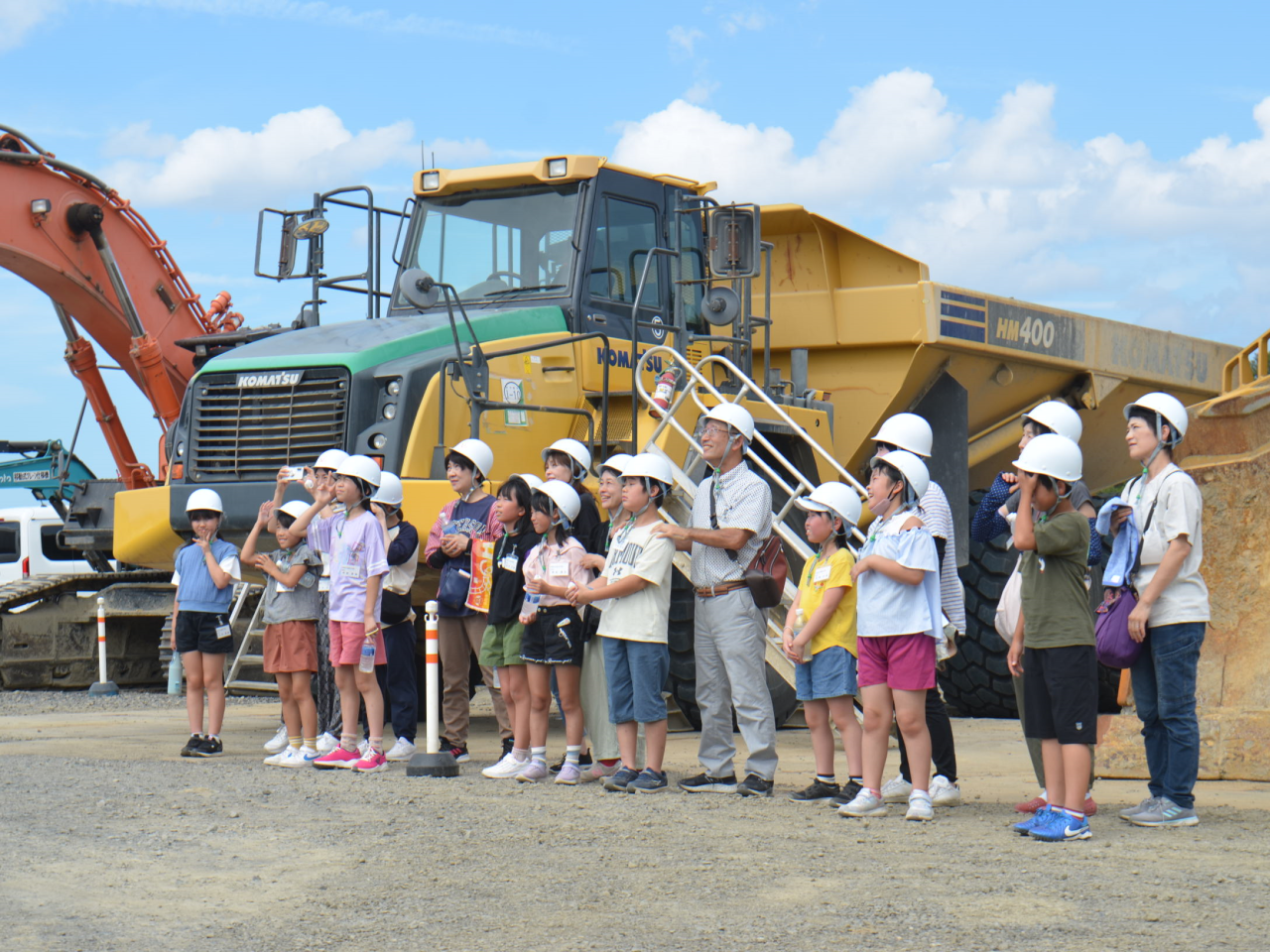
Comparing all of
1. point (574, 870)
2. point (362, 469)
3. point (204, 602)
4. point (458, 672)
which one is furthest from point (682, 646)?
point (574, 870)

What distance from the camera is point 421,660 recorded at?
1141cm

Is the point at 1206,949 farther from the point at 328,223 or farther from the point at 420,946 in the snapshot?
the point at 328,223

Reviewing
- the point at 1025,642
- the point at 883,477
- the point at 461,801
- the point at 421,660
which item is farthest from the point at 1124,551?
the point at 421,660

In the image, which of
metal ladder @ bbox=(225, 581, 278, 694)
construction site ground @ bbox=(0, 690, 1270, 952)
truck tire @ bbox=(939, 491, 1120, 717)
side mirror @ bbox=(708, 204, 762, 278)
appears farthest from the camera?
truck tire @ bbox=(939, 491, 1120, 717)

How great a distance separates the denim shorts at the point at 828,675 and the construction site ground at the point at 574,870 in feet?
1.79

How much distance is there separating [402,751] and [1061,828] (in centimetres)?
425

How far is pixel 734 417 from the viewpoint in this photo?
791 centimetres

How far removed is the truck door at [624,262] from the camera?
33.4ft

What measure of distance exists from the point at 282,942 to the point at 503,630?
3.69 m

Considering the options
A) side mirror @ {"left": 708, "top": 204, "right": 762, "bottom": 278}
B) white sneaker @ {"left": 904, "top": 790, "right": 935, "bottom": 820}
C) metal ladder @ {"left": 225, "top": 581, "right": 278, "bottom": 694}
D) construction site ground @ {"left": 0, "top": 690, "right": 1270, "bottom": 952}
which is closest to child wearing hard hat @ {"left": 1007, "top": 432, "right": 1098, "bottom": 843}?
construction site ground @ {"left": 0, "top": 690, "right": 1270, "bottom": 952}

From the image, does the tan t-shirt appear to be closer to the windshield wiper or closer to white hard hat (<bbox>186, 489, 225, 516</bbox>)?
the windshield wiper

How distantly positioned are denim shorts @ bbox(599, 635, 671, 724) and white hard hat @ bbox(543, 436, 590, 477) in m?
1.20

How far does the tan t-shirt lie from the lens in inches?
253

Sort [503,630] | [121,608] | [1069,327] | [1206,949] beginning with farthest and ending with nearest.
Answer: [121,608], [1069,327], [503,630], [1206,949]
